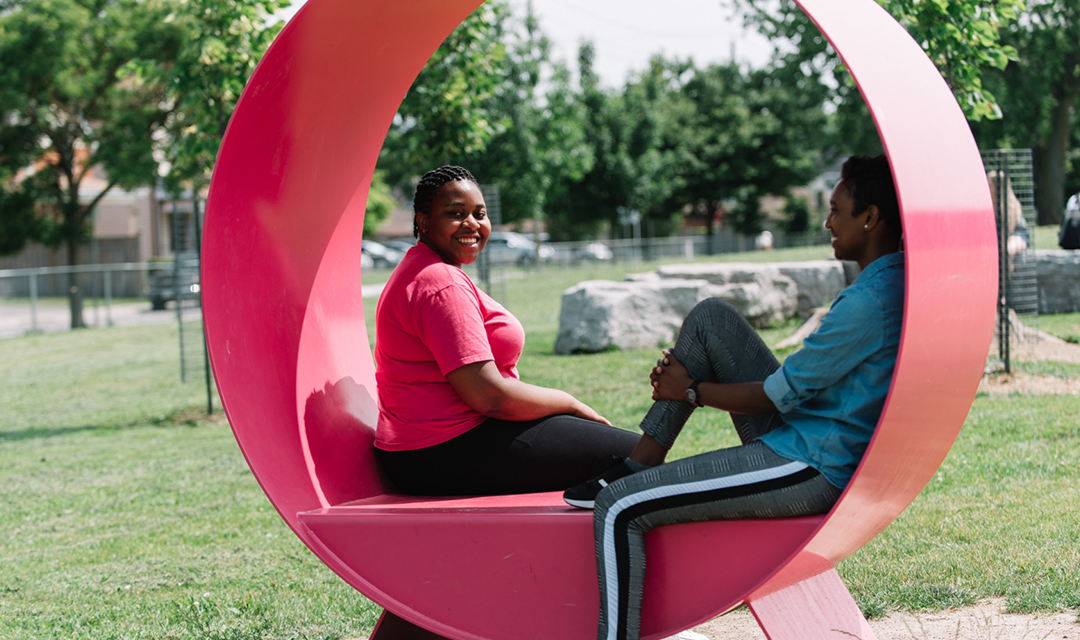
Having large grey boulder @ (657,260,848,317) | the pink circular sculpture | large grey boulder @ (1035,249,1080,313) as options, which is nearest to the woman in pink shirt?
the pink circular sculpture

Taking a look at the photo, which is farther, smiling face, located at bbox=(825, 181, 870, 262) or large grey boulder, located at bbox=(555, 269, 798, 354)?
large grey boulder, located at bbox=(555, 269, 798, 354)

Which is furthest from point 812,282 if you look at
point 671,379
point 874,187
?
point 874,187

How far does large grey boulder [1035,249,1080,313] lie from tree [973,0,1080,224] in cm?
1627

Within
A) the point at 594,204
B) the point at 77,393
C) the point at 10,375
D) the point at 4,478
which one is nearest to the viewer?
the point at 4,478

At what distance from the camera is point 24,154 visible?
2283 centimetres

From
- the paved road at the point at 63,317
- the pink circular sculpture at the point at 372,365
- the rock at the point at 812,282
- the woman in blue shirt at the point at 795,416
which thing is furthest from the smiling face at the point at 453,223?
the paved road at the point at 63,317

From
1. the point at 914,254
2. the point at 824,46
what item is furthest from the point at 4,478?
the point at 824,46

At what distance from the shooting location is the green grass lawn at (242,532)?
3893 millimetres

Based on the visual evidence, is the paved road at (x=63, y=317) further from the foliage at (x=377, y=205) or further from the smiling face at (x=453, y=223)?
the smiling face at (x=453, y=223)

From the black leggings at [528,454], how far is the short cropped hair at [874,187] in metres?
1.14

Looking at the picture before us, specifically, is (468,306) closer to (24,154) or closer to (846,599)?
(846,599)

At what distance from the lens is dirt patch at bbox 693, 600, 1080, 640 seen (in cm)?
331

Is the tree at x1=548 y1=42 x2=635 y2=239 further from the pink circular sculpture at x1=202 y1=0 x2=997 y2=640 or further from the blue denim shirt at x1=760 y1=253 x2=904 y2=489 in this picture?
the blue denim shirt at x1=760 y1=253 x2=904 y2=489

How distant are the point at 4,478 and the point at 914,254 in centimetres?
751
